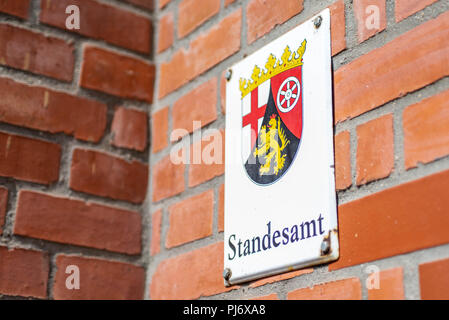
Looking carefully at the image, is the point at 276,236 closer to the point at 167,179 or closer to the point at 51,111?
the point at 167,179

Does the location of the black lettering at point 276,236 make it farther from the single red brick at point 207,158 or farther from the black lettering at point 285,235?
the single red brick at point 207,158

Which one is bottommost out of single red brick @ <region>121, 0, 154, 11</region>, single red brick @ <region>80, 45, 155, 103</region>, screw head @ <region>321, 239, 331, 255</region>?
screw head @ <region>321, 239, 331, 255</region>

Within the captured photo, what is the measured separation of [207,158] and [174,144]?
119 mm

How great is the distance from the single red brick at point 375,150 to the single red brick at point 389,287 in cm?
11

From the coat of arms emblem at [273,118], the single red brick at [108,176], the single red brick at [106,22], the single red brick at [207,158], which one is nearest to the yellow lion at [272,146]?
the coat of arms emblem at [273,118]

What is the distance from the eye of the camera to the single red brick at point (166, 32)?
4.08 ft

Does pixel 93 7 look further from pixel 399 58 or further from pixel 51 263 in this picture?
pixel 399 58

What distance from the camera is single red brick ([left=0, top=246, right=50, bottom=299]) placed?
1.01 m

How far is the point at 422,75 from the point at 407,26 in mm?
70

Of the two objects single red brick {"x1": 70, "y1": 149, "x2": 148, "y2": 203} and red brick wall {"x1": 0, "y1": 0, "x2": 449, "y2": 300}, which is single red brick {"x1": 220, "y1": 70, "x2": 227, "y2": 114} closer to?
red brick wall {"x1": 0, "y1": 0, "x2": 449, "y2": 300}

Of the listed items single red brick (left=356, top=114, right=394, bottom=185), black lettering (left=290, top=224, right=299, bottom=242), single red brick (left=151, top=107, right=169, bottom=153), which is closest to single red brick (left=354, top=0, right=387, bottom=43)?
single red brick (left=356, top=114, right=394, bottom=185)

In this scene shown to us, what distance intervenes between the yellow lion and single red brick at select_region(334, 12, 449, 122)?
0.09 meters

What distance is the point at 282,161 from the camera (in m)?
0.89
